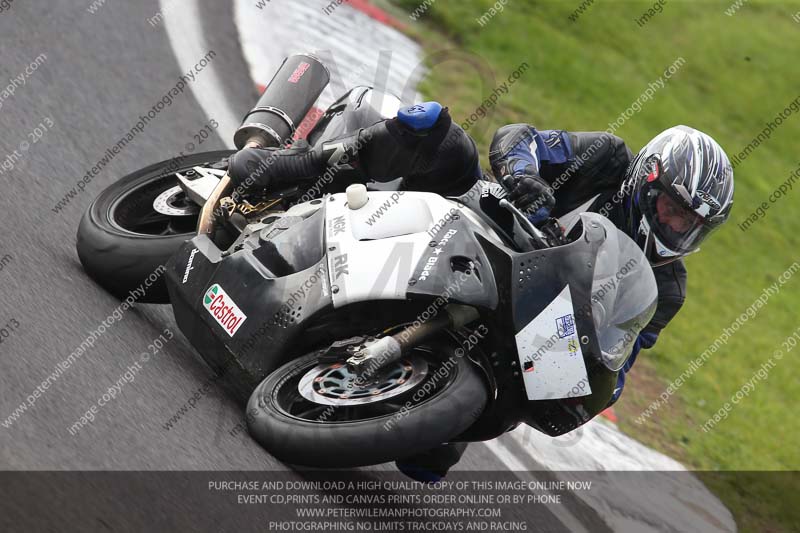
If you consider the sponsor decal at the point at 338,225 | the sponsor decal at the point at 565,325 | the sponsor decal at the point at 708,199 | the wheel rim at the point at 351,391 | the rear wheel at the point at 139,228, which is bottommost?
the rear wheel at the point at 139,228

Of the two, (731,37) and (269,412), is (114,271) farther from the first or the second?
(731,37)

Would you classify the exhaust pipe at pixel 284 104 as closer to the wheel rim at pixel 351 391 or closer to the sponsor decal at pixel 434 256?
the sponsor decal at pixel 434 256

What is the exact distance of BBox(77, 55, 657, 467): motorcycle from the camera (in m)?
3.92

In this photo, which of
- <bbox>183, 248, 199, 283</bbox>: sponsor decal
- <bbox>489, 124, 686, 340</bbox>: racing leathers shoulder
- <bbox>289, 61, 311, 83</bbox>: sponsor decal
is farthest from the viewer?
<bbox>289, 61, 311, 83</bbox>: sponsor decal

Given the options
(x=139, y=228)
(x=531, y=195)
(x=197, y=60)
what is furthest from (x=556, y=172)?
(x=197, y=60)

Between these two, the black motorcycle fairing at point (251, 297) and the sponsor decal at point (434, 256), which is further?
the black motorcycle fairing at point (251, 297)

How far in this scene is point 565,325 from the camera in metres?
3.96

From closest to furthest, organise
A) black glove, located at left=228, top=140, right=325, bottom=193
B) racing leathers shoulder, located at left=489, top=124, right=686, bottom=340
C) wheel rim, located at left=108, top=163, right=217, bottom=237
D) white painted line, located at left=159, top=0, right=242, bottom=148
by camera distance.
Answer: black glove, located at left=228, top=140, right=325, bottom=193 → racing leathers shoulder, located at left=489, top=124, right=686, bottom=340 → wheel rim, located at left=108, top=163, right=217, bottom=237 → white painted line, located at left=159, top=0, right=242, bottom=148

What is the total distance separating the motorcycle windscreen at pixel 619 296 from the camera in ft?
13.3

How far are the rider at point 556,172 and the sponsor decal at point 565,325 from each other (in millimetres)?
517

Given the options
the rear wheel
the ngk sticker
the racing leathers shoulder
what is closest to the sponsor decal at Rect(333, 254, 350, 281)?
the ngk sticker

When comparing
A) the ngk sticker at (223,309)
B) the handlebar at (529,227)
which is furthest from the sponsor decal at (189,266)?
the handlebar at (529,227)

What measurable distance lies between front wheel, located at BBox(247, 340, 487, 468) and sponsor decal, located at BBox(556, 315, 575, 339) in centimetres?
37

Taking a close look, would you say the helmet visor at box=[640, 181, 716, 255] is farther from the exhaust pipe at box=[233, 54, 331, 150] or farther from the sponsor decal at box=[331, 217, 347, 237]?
the exhaust pipe at box=[233, 54, 331, 150]
